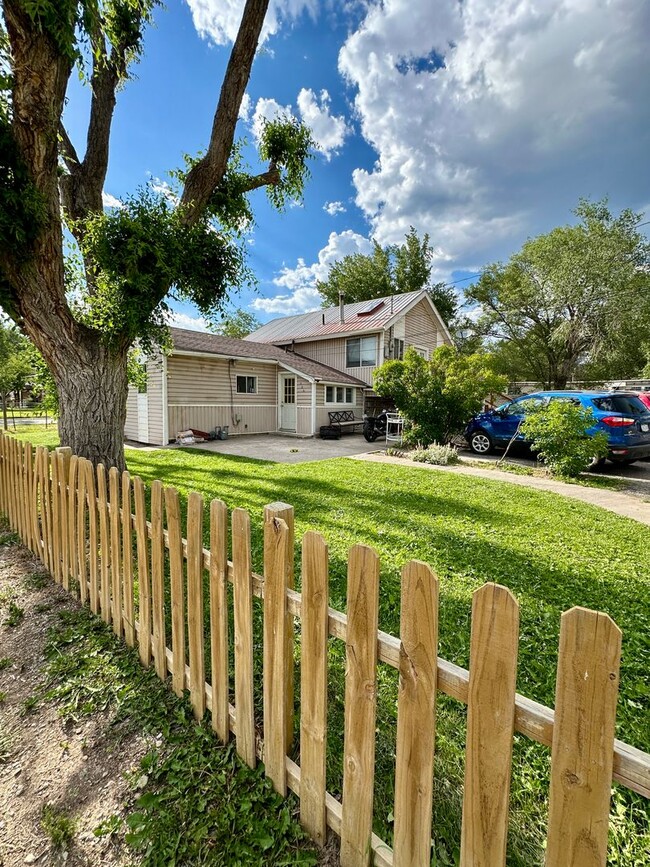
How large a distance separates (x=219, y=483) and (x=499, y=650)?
590 cm

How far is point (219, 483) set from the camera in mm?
6297

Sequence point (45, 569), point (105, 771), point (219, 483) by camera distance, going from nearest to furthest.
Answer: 1. point (105, 771)
2. point (45, 569)
3. point (219, 483)

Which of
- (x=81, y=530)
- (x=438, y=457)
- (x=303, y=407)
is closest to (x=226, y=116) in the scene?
(x=81, y=530)

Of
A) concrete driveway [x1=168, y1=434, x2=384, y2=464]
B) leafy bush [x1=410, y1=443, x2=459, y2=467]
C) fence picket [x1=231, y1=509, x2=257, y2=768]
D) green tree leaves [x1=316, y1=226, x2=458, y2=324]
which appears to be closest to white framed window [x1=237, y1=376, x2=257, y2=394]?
concrete driveway [x1=168, y1=434, x2=384, y2=464]

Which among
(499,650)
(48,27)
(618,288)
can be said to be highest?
(618,288)

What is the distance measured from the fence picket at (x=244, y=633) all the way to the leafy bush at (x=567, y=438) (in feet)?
25.2

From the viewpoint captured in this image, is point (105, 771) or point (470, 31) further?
point (470, 31)

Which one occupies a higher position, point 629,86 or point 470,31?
point 629,86

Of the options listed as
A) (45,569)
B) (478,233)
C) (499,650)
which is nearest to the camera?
(499,650)

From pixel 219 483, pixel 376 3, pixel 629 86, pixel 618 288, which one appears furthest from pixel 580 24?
pixel 618 288

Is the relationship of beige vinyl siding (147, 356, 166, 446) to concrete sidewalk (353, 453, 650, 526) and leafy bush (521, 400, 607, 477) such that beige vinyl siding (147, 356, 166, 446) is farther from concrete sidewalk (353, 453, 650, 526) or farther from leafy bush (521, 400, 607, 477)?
leafy bush (521, 400, 607, 477)

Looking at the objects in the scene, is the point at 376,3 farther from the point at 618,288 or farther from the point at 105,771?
the point at 618,288

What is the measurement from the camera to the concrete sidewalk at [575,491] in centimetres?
523

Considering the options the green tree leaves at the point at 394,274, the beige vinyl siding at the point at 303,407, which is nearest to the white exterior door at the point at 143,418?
the beige vinyl siding at the point at 303,407
